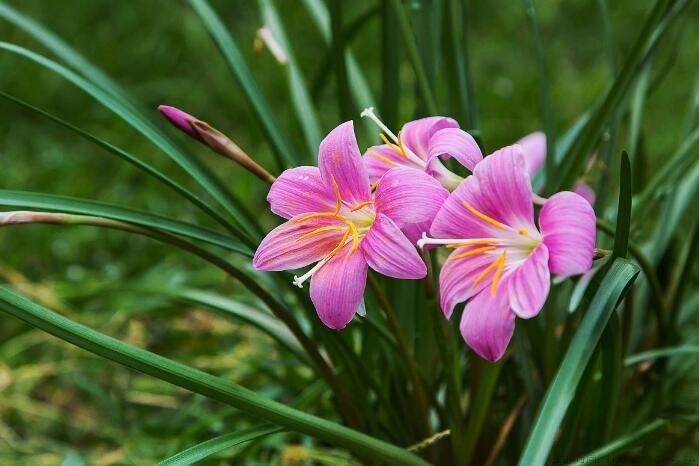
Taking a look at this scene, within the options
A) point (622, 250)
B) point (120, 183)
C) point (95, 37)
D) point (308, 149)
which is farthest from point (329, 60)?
point (95, 37)

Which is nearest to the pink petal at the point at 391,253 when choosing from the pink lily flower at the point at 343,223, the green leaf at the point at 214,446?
the pink lily flower at the point at 343,223

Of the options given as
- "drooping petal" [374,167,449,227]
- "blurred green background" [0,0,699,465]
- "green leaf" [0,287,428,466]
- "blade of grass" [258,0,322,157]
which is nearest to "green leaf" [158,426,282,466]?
"green leaf" [0,287,428,466]

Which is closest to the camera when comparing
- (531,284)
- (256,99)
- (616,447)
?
(531,284)

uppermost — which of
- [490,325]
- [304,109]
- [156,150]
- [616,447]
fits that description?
[156,150]

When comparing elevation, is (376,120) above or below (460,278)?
above

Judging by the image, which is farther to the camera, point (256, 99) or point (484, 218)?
point (256, 99)

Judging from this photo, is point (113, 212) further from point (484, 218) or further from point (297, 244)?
point (484, 218)

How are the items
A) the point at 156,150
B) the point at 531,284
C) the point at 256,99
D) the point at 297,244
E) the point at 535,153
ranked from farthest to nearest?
1. the point at 156,150
2. the point at 535,153
3. the point at 256,99
4. the point at 297,244
5. the point at 531,284

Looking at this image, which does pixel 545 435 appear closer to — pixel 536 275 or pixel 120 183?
pixel 536 275

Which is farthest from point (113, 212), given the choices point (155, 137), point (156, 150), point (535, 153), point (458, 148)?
point (156, 150)
